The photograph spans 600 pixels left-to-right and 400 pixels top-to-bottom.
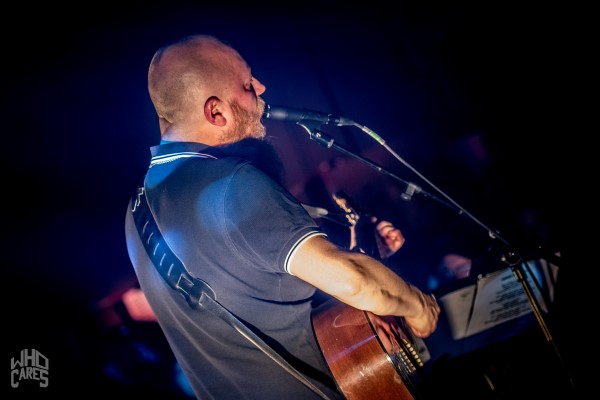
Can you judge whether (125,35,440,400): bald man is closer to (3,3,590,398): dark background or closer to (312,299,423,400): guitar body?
(312,299,423,400): guitar body

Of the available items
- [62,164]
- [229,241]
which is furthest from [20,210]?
[229,241]

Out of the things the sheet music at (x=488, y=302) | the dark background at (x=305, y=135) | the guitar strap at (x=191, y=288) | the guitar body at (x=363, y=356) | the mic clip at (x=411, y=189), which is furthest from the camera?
the dark background at (x=305, y=135)

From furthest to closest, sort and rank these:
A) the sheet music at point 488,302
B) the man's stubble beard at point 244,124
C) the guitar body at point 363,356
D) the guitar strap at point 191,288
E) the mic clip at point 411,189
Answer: the sheet music at point 488,302
the mic clip at point 411,189
the man's stubble beard at point 244,124
the guitar body at point 363,356
the guitar strap at point 191,288

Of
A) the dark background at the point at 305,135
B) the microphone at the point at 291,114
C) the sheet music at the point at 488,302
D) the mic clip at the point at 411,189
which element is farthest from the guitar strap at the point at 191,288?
the dark background at the point at 305,135

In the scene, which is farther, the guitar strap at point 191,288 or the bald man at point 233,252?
the guitar strap at point 191,288

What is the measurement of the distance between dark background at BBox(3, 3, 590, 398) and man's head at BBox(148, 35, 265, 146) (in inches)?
84.3

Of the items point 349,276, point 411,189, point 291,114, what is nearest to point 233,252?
point 349,276

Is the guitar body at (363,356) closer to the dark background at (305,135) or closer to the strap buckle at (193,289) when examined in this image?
the strap buckle at (193,289)

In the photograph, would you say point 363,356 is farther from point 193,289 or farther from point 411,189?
point 411,189

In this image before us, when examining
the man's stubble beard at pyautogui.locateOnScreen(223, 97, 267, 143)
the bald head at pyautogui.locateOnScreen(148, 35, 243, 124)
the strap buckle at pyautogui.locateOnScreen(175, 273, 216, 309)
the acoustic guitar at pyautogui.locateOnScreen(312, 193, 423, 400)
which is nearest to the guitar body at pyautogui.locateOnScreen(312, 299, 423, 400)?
the acoustic guitar at pyautogui.locateOnScreen(312, 193, 423, 400)

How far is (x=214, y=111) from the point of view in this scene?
1.45 meters

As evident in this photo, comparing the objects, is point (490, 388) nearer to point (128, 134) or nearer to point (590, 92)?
point (590, 92)

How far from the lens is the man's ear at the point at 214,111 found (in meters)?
1.43

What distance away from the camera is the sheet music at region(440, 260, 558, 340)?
2025 millimetres
